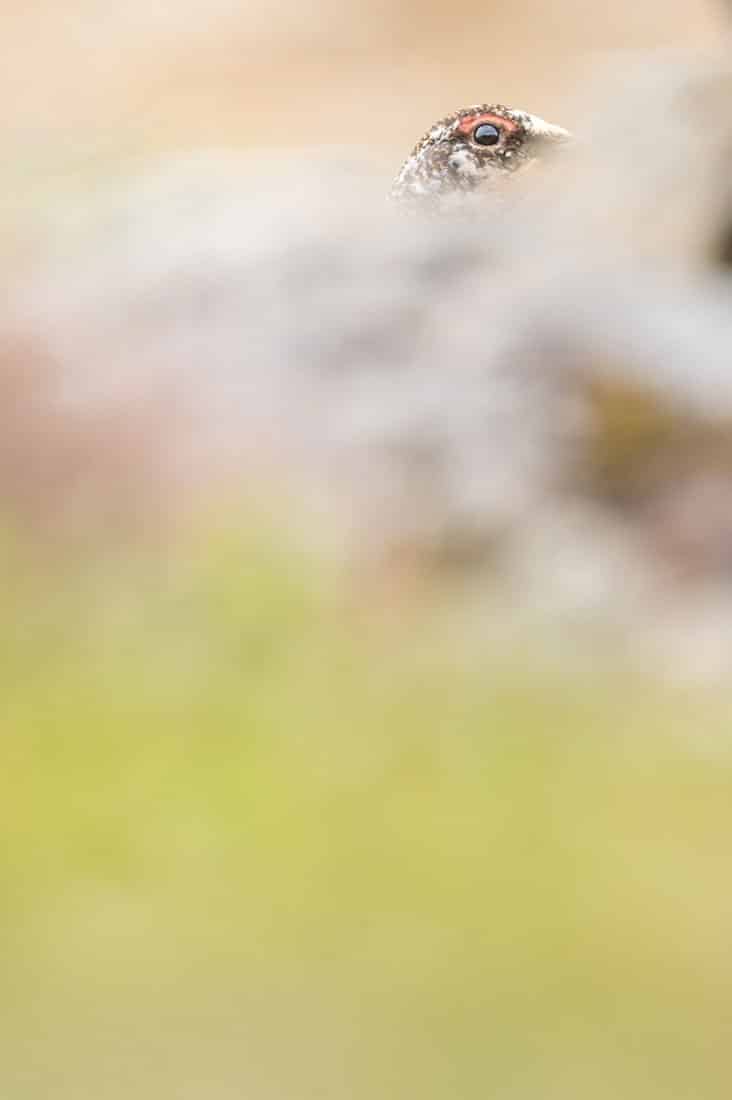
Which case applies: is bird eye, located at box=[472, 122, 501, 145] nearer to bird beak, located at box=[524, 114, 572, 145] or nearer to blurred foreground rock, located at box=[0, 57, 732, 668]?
bird beak, located at box=[524, 114, 572, 145]

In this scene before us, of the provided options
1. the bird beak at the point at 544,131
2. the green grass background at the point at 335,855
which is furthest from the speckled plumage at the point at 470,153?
the green grass background at the point at 335,855

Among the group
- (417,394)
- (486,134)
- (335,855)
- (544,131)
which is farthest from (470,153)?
(335,855)

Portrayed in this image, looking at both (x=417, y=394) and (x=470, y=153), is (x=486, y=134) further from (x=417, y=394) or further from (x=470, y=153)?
(x=417, y=394)

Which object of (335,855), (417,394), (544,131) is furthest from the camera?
(544,131)

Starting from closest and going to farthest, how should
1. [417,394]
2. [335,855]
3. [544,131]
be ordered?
1. [335,855]
2. [417,394]
3. [544,131]

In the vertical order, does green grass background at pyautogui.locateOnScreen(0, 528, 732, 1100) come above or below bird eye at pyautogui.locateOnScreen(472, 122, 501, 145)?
below

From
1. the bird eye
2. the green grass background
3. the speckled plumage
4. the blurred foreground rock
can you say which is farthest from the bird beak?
the green grass background

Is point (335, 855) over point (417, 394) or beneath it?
beneath
